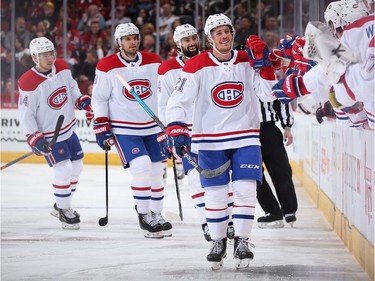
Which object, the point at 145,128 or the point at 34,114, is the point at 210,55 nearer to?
the point at 145,128

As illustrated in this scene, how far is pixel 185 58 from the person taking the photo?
18.9 feet

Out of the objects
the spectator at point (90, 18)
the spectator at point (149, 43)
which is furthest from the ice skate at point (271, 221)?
the spectator at point (90, 18)

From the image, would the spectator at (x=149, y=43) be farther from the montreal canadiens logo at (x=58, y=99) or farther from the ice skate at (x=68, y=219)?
the ice skate at (x=68, y=219)

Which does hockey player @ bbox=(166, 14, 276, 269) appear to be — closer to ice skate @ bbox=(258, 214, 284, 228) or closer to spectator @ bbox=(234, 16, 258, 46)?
ice skate @ bbox=(258, 214, 284, 228)

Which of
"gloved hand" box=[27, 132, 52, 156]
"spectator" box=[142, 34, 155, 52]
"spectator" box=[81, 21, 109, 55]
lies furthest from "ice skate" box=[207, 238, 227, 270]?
"spectator" box=[81, 21, 109, 55]

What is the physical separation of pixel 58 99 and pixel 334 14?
2576 millimetres

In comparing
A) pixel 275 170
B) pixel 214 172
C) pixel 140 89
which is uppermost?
pixel 140 89

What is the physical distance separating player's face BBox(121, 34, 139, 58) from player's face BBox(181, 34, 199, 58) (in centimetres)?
39

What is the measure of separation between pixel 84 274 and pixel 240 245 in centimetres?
72

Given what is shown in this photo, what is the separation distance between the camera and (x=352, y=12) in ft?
13.9

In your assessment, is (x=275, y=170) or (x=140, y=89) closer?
(x=140, y=89)

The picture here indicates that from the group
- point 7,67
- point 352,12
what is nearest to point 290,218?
→ point 352,12

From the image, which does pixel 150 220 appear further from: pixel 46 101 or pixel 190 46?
pixel 46 101

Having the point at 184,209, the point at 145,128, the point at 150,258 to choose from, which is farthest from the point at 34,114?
the point at 150,258
